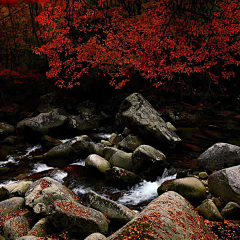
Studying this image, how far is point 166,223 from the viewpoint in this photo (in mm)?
3270

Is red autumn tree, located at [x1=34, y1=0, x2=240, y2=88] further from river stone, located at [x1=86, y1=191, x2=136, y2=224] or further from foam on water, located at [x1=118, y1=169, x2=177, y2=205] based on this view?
river stone, located at [x1=86, y1=191, x2=136, y2=224]

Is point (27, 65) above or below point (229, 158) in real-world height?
above

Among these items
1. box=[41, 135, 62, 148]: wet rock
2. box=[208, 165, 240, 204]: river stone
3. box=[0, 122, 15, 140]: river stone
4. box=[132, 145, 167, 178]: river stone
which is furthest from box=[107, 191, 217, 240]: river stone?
box=[0, 122, 15, 140]: river stone

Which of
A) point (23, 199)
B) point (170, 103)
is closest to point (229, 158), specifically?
point (23, 199)

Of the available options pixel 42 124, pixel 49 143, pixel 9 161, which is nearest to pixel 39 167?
pixel 9 161

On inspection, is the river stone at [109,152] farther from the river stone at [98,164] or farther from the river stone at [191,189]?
the river stone at [191,189]

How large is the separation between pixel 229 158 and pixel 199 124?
8366 mm

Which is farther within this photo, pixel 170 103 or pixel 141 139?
pixel 170 103

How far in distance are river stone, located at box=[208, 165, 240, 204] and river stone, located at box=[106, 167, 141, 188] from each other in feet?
8.46

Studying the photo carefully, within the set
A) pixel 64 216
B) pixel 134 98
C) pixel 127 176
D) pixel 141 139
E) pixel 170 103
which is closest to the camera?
pixel 64 216

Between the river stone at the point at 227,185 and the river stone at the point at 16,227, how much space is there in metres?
4.73

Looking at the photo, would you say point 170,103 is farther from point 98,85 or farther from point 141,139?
point 141,139

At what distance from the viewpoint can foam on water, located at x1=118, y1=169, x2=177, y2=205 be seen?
6.36 meters

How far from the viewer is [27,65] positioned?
2045 centimetres
